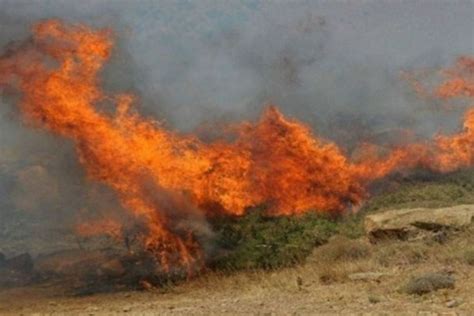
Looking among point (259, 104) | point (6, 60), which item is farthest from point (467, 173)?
point (6, 60)

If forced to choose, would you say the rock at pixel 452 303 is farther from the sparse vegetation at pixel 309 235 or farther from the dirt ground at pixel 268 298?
the sparse vegetation at pixel 309 235

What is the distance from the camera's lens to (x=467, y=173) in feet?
87.2

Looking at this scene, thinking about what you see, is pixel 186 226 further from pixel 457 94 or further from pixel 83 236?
pixel 457 94

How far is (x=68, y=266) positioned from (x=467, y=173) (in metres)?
16.5

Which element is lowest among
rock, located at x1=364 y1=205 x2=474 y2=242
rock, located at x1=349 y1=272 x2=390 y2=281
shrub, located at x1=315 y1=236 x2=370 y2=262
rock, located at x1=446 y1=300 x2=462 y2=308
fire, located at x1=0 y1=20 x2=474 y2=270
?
rock, located at x1=446 y1=300 x2=462 y2=308

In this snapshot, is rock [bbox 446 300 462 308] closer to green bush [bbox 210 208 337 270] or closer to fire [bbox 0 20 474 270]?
green bush [bbox 210 208 337 270]

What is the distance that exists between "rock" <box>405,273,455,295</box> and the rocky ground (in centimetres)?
2

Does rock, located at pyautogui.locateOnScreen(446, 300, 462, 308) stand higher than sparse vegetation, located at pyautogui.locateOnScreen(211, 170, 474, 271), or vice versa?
sparse vegetation, located at pyautogui.locateOnScreen(211, 170, 474, 271)

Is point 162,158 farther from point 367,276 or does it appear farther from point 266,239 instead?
point 367,276

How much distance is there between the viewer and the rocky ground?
11.5 m

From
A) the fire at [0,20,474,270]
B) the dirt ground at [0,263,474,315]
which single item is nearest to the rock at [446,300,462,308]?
the dirt ground at [0,263,474,315]

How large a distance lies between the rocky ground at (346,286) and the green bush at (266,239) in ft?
2.42

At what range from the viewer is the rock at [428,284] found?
11.8m

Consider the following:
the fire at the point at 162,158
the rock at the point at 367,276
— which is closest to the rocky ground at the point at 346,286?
the rock at the point at 367,276
